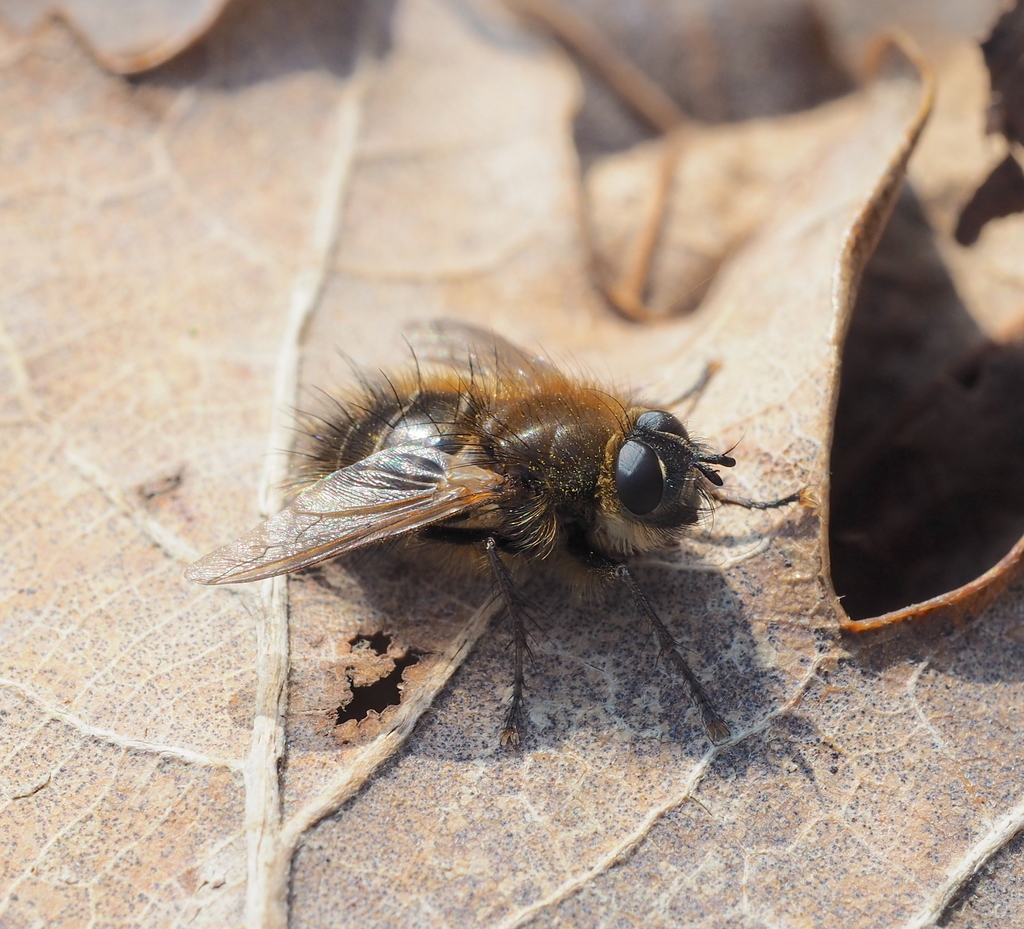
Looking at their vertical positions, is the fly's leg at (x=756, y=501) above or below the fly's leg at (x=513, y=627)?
above

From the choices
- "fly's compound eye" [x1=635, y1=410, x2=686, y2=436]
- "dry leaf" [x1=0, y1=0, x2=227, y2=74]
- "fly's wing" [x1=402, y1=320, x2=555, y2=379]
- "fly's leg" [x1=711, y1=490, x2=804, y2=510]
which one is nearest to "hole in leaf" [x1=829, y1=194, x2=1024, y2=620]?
"fly's leg" [x1=711, y1=490, x2=804, y2=510]

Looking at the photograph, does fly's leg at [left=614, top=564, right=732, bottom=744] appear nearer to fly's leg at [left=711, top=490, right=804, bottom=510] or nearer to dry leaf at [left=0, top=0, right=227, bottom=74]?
fly's leg at [left=711, top=490, right=804, bottom=510]

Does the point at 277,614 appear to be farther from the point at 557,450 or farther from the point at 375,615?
the point at 557,450

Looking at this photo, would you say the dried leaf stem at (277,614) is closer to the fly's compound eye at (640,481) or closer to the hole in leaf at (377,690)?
the hole in leaf at (377,690)

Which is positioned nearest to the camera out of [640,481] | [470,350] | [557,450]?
[640,481]

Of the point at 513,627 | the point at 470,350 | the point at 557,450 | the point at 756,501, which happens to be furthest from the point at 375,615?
the point at 756,501

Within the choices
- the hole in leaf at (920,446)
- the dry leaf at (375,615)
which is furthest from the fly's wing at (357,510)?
the hole in leaf at (920,446)
